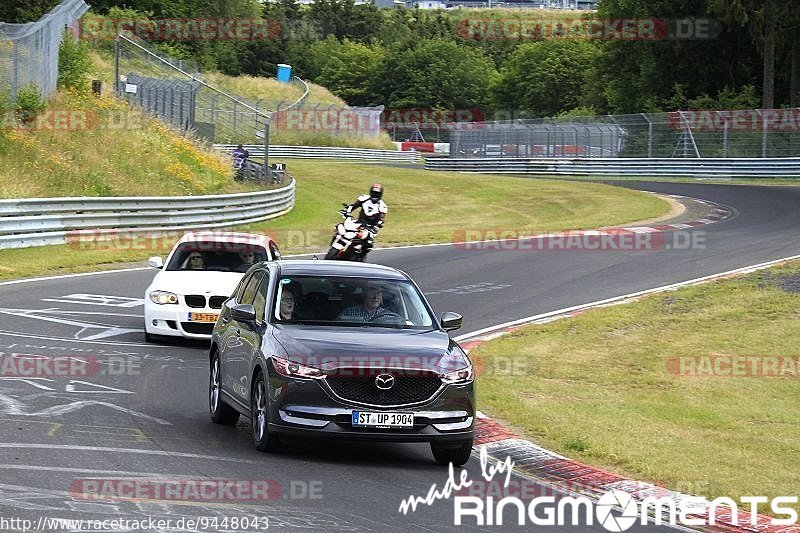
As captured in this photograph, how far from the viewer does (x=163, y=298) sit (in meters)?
16.4

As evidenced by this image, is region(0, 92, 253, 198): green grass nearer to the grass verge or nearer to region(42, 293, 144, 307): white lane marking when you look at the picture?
the grass verge

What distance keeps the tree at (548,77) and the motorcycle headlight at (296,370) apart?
115752 mm

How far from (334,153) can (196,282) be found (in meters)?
66.3

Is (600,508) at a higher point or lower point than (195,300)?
lower

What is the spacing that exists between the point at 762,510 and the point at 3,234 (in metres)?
20.3

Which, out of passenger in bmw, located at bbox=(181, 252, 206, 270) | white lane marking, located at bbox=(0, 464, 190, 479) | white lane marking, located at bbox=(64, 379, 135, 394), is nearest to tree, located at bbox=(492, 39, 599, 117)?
passenger in bmw, located at bbox=(181, 252, 206, 270)

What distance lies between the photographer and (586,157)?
62.6m

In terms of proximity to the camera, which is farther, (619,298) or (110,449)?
(619,298)

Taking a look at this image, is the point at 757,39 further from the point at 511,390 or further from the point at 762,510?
the point at 762,510

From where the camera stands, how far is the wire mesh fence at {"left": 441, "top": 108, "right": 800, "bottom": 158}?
54531 mm

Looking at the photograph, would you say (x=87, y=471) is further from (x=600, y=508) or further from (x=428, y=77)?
(x=428, y=77)

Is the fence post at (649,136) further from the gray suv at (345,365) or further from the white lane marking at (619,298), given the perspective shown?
the gray suv at (345,365)

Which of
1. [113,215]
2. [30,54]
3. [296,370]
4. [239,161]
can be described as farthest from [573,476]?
[239,161]

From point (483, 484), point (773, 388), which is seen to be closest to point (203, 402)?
point (483, 484)
